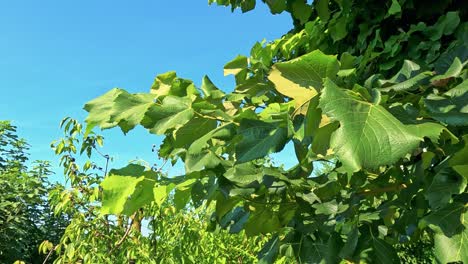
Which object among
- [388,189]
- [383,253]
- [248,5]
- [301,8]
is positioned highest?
[248,5]

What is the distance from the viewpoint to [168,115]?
1088mm

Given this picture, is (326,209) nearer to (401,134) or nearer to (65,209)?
(401,134)

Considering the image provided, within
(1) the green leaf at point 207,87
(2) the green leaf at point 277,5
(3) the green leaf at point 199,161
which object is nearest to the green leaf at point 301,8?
(2) the green leaf at point 277,5

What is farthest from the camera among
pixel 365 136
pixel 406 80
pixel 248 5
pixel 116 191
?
pixel 248 5

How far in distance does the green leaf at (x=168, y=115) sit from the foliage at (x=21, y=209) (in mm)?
8949

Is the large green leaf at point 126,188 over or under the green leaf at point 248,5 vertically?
under

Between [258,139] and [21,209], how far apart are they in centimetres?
998

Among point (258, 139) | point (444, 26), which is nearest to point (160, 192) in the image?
point (258, 139)

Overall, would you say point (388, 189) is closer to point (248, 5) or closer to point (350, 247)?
point (350, 247)

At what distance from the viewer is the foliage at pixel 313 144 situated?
0.81m

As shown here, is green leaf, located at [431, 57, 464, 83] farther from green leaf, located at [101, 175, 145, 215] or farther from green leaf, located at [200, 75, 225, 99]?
green leaf, located at [101, 175, 145, 215]

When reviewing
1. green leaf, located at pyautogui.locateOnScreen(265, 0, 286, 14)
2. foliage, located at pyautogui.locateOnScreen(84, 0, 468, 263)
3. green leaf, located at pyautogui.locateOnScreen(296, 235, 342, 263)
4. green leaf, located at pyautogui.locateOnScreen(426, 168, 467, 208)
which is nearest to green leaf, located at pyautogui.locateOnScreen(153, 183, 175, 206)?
foliage, located at pyautogui.locateOnScreen(84, 0, 468, 263)

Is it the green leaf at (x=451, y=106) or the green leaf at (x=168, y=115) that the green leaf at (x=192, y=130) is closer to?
the green leaf at (x=168, y=115)

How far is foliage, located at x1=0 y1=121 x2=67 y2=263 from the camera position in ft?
30.2
